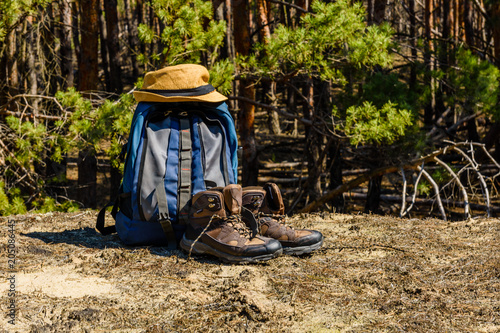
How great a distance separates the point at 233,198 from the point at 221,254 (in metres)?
0.33

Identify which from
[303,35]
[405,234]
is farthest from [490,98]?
[405,234]

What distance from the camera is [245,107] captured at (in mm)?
8609

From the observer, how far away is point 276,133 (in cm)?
1434

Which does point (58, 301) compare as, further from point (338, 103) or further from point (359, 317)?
point (338, 103)

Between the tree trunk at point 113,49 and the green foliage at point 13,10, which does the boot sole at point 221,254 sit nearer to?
the green foliage at point 13,10

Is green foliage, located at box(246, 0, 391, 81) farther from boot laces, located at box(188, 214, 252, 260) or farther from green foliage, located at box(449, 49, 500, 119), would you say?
boot laces, located at box(188, 214, 252, 260)

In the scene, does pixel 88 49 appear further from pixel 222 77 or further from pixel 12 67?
pixel 222 77

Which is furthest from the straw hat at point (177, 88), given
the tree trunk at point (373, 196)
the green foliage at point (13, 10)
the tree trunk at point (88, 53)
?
the tree trunk at point (88, 53)

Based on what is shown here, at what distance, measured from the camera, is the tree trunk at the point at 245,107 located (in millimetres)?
8375

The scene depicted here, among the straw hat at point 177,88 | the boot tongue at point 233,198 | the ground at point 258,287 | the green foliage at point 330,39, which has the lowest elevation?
the ground at point 258,287

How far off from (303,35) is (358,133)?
1.23m

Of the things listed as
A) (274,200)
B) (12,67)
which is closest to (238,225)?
(274,200)

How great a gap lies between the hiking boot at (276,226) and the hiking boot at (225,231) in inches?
5.3

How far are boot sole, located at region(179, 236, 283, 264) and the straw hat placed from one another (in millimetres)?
906
